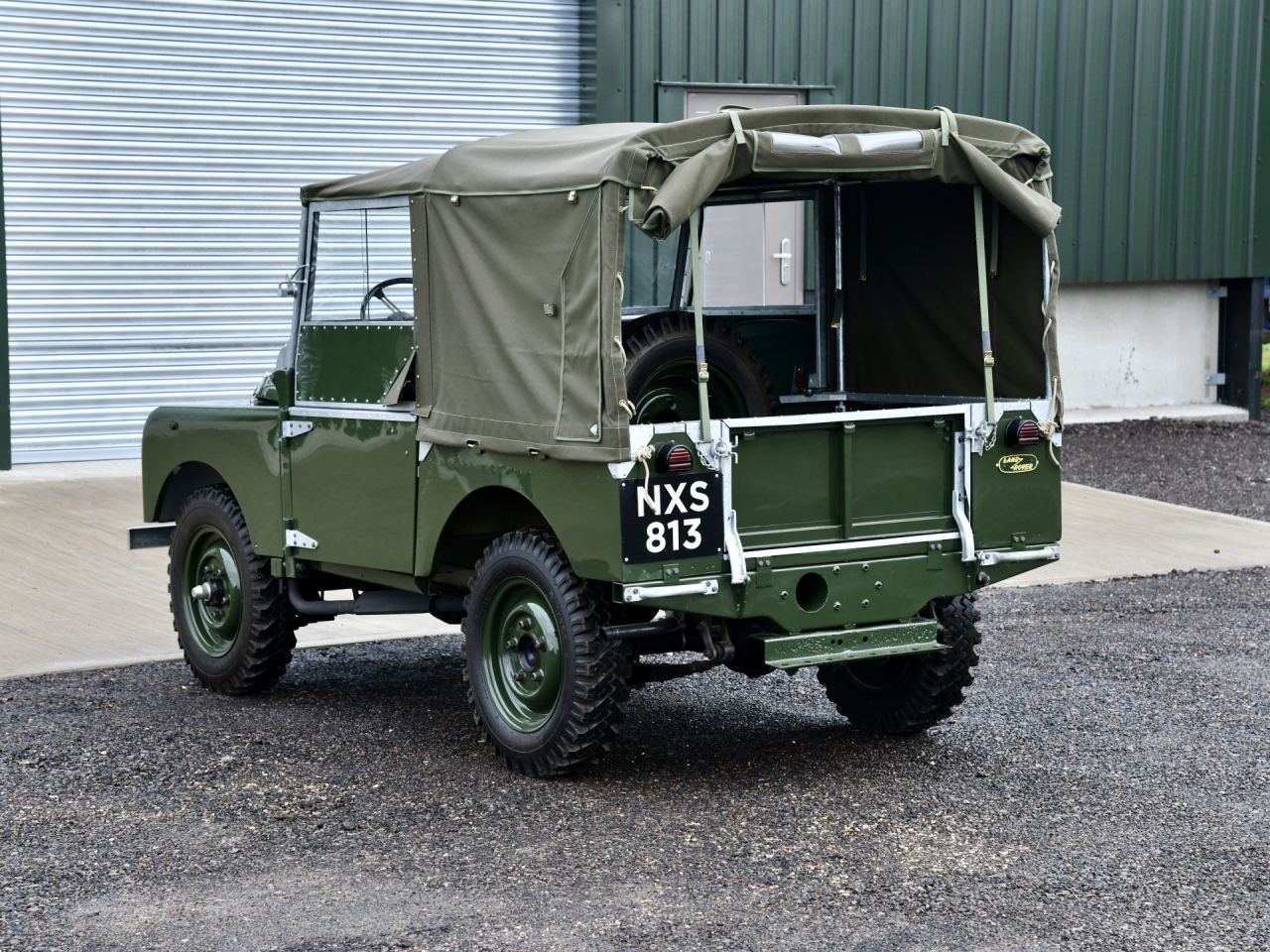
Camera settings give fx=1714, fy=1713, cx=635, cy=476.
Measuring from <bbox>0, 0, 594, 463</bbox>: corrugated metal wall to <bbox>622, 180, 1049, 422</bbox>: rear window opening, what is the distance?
8.00 m

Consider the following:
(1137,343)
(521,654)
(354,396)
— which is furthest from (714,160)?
(1137,343)

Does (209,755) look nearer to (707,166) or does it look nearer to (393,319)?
(393,319)

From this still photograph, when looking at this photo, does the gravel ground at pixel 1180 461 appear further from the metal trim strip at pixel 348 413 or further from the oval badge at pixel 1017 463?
the metal trim strip at pixel 348 413

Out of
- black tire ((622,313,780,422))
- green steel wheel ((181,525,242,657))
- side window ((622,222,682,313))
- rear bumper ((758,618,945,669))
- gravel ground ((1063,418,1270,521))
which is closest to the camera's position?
rear bumper ((758,618,945,669))

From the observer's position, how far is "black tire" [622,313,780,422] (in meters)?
6.07

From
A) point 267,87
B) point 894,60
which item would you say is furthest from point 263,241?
point 894,60

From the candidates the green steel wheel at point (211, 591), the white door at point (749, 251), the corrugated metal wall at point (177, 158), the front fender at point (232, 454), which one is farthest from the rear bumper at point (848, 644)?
the corrugated metal wall at point (177, 158)

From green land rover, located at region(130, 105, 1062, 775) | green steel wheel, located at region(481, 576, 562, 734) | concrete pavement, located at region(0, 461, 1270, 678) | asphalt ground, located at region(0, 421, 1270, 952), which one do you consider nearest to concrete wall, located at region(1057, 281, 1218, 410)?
concrete pavement, located at region(0, 461, 1270, 678)

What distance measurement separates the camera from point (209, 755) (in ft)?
20.9

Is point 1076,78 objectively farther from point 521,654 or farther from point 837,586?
point 521,654

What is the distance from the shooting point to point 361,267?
22.6 ft

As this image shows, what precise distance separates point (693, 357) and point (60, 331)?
357 inches

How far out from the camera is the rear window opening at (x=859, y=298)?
6418 mm

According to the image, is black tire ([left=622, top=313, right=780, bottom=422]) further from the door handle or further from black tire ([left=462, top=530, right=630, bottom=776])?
the door handle
